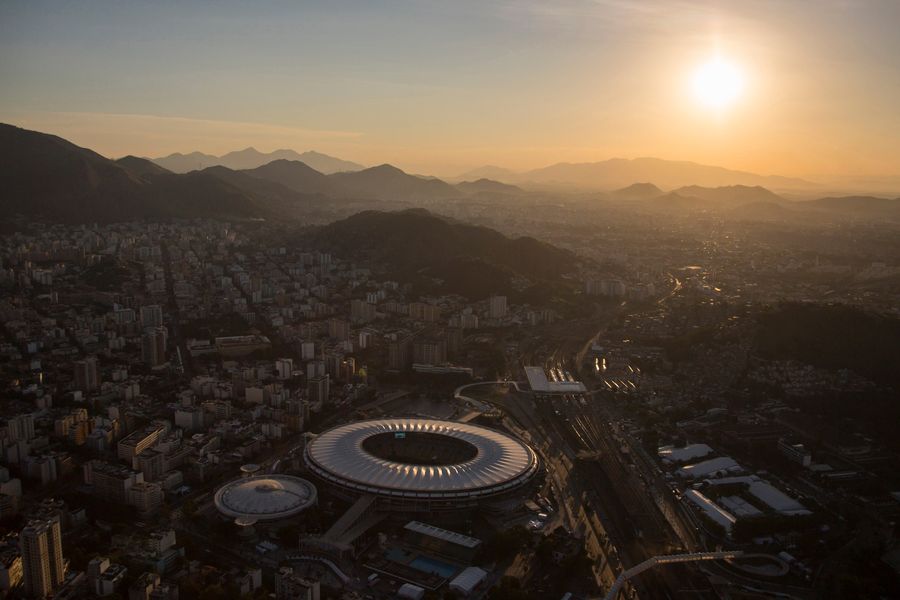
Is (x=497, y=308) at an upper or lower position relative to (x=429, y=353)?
upper

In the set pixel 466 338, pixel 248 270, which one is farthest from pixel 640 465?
pixel 248 270

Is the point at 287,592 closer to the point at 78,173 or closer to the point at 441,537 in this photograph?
the point at 441,537

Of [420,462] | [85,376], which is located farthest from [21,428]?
[420,462]

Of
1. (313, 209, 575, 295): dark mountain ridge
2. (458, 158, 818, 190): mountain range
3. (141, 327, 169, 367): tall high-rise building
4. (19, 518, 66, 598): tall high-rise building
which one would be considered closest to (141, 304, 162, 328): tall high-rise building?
(141, 327, 169, 367): tall high-rise building

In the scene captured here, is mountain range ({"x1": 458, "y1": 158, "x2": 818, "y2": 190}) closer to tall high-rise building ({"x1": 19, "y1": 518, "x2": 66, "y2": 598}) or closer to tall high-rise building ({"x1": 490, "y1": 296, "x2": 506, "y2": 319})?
tall high-rise building ({"x1": 490, "y1": 296, "x2": 506, "y2": 319})

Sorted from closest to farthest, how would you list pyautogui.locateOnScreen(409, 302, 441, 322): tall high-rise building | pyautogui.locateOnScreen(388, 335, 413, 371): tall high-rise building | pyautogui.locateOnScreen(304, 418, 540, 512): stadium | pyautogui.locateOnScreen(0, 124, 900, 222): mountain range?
1. pyautogui.locateOnScreen(304, 418, 540, 512): stadium
2. pyautogui.locateOnScreen(388, 335, 413, 371): tall high-rise building
3. pyautogui.locateOnScreen(409, 302, 441, 322): tall high-rise building
4. pyautogui.locateOnScreen(0, 124, 900, 222): mountain range

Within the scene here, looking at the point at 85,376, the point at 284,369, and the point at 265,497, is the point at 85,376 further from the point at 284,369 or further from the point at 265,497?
the point at 265,497

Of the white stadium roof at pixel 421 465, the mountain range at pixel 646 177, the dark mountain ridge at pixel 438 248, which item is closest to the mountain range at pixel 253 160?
the mountain range at pixel 646 177
